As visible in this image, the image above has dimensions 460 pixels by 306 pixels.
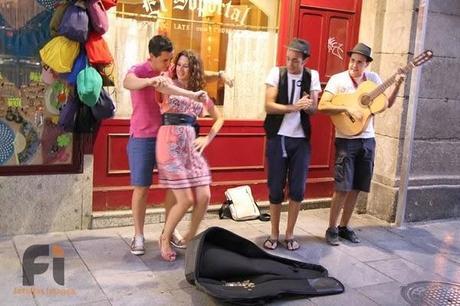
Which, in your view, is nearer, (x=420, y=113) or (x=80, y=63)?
(x=80, y=63)

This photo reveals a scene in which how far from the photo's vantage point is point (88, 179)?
5207mm

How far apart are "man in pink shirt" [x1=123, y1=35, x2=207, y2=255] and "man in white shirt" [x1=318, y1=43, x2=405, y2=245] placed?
5.05ft

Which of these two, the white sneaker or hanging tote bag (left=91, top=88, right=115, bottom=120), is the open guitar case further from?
hanging tote bag (left=91, top=88, right=115, bottom=120)

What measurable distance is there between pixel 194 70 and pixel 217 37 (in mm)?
1539

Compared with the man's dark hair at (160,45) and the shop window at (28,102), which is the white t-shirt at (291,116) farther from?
the shop window at (28,102)

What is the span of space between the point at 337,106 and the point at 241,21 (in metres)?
1.57

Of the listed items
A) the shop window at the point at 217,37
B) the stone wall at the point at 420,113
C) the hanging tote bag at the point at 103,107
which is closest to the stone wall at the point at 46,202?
the hanging tote bag at the point at 103,107

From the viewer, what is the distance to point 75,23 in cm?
454

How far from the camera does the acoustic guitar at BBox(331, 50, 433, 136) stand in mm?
5039

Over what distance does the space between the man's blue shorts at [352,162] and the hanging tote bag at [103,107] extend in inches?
81.4

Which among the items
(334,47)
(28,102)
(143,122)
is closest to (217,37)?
(334,47)

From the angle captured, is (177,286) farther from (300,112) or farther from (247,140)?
(247,140)

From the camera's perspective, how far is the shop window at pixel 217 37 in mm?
5492

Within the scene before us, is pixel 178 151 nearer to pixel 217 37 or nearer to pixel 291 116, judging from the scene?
pixel 291 116
